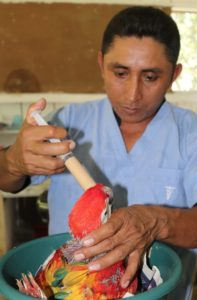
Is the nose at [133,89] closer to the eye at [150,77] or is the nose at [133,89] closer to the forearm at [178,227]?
the eye at [150,77]

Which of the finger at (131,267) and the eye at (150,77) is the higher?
the eye at (150,77)

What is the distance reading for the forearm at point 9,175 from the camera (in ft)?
2.58

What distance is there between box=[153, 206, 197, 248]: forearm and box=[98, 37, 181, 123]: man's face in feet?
0.77

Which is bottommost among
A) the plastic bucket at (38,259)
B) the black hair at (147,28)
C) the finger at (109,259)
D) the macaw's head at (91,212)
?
the plastic bucket at (38,259)


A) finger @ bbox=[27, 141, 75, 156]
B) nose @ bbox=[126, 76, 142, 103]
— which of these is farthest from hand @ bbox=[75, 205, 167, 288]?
nose @ bbox=[126, 76, 142, 103]

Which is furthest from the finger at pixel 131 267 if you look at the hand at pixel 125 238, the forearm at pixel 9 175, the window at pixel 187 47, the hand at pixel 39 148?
the window at pixel 187 47

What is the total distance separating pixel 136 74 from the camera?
805 mm

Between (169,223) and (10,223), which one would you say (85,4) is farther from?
(169,223)

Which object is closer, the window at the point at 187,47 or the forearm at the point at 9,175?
the forearm at the point at 9,175

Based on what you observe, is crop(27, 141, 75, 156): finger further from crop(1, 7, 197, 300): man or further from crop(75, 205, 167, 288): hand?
crop(75, 205, 167, 288): hand

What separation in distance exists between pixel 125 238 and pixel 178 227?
0.48 ft

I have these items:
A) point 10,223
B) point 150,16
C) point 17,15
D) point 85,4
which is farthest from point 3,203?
point 150,16

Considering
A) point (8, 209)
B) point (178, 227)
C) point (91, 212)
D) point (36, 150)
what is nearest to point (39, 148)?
point (36, 150)

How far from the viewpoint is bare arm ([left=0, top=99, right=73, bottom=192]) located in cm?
65
